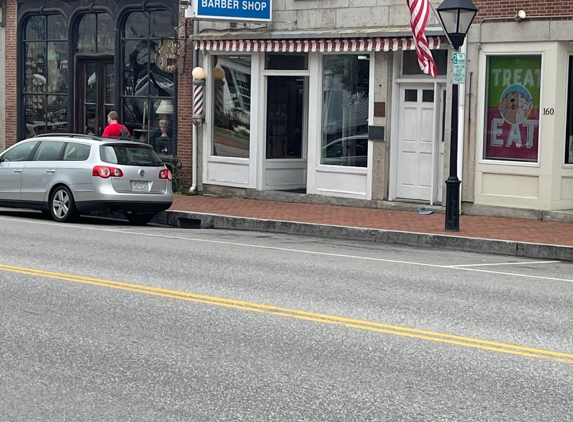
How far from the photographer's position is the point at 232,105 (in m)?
23.0

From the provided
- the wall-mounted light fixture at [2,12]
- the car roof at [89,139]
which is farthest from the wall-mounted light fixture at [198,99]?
the wall-mounted light fixture at [2,12]

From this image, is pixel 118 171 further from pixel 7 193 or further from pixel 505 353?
pixel 505 353

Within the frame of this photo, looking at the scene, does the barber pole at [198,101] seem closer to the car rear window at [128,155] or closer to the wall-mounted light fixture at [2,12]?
the car rear window at [128,155]

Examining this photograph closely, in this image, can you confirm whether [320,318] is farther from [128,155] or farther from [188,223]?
[188,223]

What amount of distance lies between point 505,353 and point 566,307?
8.00ft

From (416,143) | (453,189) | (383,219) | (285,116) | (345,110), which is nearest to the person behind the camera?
(453,189)

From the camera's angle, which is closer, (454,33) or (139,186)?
(454,33)

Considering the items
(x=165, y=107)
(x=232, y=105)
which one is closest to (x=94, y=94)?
(x=165, y=107)

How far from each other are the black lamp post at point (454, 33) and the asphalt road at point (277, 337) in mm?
2725

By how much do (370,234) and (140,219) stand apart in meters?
4.54

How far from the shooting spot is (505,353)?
7.93 m

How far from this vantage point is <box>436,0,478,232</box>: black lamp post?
1644 cm

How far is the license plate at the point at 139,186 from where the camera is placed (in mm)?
18297

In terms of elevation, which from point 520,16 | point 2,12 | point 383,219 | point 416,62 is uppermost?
point 2,12
